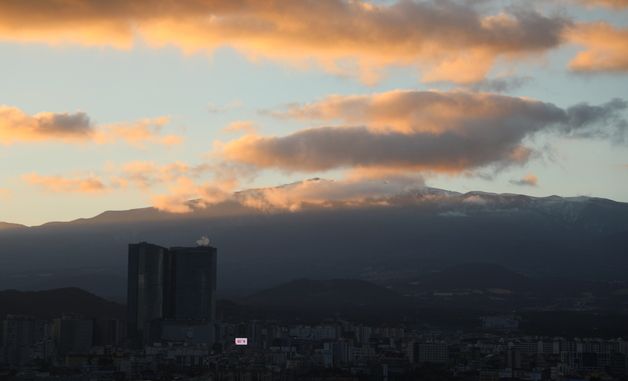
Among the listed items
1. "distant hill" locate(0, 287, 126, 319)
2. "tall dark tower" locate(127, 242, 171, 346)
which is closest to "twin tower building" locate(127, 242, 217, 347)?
"tall dark tower" locate(127, 242, 171, 346)

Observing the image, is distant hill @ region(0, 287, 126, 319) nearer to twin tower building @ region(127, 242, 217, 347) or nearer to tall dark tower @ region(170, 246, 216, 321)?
twin tower building @ region(127, 242, 217, 347)

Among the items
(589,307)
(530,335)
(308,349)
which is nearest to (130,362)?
(308,349)

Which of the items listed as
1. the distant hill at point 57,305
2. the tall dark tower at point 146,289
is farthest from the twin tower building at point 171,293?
the distant hill at point 57,305

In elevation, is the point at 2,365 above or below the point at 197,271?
below

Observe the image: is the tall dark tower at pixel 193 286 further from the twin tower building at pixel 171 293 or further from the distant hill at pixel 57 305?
the distant hill at pixel 57 305

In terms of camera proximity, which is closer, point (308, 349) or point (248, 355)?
point (248, 355)

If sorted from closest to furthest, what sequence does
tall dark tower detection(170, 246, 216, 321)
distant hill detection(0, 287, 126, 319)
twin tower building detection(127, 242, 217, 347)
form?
1. twin tower building detection(127, 242, 217, 347)
2. tall dark tower detection(170, 246, 216, 321)
3. distant hill detection(0, 287, 126, 319)

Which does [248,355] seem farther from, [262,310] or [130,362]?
[262,310]
